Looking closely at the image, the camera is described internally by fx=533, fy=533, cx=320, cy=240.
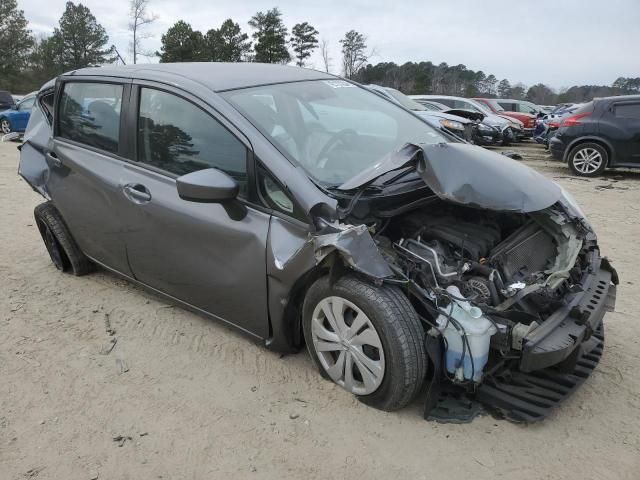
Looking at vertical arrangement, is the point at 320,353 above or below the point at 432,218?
below

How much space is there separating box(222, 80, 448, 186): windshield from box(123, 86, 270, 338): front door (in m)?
0.25

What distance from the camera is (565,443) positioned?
7.98ft

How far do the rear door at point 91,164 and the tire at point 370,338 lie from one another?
154 centimetres

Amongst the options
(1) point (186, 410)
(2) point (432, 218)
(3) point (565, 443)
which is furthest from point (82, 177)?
(3) point (565, 443)

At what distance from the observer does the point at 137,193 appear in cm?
323

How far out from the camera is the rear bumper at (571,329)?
235 centimetres

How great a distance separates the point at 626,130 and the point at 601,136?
407 mm

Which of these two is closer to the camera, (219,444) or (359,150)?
(219,444)

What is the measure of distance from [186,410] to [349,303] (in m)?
1.02

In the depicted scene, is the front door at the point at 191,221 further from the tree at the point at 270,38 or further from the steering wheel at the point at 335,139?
the tree at the point at 270,38

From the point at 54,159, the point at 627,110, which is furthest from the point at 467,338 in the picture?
the point at 627,110

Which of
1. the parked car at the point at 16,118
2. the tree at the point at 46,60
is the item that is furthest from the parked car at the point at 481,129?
the tree at the point at 46,60

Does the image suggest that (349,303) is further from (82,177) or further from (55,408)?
(82,177)

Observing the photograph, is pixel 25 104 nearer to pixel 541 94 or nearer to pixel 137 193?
pixel 137 193
